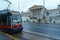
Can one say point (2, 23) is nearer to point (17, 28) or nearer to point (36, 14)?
point (17, 28)

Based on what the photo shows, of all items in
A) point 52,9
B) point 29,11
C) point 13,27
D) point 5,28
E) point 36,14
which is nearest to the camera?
point 13,27

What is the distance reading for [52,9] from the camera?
208 feet

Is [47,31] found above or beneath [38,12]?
beneath

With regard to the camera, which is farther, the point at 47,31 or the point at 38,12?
the point at 38,12

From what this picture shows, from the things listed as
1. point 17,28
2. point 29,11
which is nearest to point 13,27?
point 17,28

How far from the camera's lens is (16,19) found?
2161 centimetres

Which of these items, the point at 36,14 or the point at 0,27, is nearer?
the point at 0,27

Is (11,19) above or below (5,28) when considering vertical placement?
above

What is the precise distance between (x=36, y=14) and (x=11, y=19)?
46.8m

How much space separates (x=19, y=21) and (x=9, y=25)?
151cm

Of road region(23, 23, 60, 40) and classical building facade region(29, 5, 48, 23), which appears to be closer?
→ road region(23, 23, 60, 40)

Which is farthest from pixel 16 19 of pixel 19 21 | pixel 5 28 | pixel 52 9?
pixel 52 9

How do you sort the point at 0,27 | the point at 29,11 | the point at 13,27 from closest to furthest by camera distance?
the point at 13,27 → the point at 0,27 → the point at 29,11

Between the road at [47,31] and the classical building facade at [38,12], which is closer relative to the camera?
the road at [47,31]
